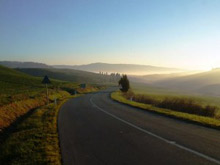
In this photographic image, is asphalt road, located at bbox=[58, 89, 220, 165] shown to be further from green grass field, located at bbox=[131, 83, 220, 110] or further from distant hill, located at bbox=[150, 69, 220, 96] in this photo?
distant hill, located at bbox=[150, 69, 220, 96]

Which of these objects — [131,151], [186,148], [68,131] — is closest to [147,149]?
[131,151]

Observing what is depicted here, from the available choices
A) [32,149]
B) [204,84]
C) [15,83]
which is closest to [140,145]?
[32,149]

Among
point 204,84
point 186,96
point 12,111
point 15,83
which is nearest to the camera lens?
point 12,111

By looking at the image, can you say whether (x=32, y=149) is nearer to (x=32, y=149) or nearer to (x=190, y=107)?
(x=32, y=149)

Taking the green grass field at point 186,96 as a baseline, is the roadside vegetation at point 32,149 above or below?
above

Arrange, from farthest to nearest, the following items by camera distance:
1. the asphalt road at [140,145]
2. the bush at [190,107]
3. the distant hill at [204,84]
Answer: the distant hill at [204,84] < the bush at [190,107] < the asphalt road at [140,145]

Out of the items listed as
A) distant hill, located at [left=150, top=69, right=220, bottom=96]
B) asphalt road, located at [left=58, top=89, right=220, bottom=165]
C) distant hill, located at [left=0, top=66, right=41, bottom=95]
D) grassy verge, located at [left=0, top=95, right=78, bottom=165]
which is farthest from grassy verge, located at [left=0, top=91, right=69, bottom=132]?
distant hill, located at [left=150, top=69, right=220, bottom=96]

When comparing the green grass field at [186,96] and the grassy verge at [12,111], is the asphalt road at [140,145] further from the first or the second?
the green grass field at [186,96]

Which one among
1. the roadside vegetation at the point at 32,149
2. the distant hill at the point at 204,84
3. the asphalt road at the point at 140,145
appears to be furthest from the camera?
the distant hill at the point at 204,84

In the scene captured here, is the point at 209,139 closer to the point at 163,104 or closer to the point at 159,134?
the point at 159,134

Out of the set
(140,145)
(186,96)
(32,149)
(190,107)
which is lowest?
(186,96)

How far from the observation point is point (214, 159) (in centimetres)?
511

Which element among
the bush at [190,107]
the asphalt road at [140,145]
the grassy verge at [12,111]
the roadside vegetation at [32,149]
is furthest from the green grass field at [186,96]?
the grassy verge at [12,111]

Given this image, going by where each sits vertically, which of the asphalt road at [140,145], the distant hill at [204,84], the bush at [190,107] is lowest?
the distant hill at [204,84]
